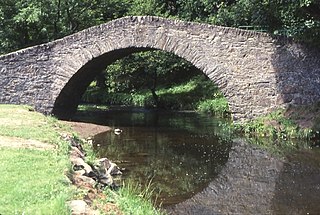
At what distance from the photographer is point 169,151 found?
13289 mm

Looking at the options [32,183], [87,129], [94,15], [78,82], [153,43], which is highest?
[94,15]

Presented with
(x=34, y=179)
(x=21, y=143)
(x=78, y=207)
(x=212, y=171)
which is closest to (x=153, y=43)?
(x=212, y=171)

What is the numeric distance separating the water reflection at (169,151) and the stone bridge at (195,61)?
1.86 metres

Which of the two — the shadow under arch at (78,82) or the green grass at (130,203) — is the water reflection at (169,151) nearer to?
the green grass at (130,203)

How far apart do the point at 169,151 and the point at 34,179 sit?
7.02 metres

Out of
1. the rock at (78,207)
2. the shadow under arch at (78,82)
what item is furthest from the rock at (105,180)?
the shadow under arch at (78,82)

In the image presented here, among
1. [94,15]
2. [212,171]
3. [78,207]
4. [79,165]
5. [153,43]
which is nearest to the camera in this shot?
[78,207]

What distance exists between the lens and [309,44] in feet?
51.4

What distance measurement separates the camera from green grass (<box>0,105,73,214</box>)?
17.4 feet

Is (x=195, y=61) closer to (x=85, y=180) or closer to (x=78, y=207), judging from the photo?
(x=85, y=180)

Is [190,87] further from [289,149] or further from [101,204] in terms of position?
[101,204]

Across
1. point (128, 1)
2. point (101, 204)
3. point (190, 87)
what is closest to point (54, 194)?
point (101, 204)

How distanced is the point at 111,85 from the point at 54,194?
26286 mm

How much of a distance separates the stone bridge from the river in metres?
1.82
